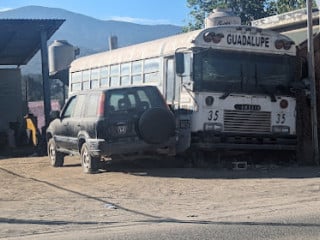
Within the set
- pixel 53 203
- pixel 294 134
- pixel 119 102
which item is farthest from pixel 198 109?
pixel 53 203

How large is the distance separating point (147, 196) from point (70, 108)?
498 cm

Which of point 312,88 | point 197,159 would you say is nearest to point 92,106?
point 197,159

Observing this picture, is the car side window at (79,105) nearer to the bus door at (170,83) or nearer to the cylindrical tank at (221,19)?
the bus door at (170,83)

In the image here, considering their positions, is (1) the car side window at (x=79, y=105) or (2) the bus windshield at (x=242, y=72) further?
(1) the car side window at (x=79, y=105)

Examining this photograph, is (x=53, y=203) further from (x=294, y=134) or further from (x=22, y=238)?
(x=294, y=134)

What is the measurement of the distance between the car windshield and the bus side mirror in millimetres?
669

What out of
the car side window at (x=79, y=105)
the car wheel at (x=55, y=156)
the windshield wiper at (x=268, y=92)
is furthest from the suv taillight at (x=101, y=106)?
the windshield wiper at (x=268, y=92)

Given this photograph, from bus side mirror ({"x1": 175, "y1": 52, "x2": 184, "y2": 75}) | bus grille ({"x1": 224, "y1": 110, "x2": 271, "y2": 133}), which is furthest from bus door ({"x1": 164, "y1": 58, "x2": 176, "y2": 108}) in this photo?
bus grille ({"x1": 224, "y1": 110, "x2": 271, "y2": 133})

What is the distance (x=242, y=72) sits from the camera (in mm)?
14125

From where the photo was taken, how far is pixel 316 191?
10.7 meters

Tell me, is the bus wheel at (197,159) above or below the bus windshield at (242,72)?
below

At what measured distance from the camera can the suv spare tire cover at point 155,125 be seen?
1296cm

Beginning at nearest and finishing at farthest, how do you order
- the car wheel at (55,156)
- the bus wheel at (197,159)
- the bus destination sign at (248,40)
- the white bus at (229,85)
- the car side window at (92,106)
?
the car side window at (92,106) < the white bus at (229,85) < the bus destination sign at (248,40) < the bus wheel at (197,159) < the car wheel at (55,156)

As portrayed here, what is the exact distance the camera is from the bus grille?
14.0 meters
